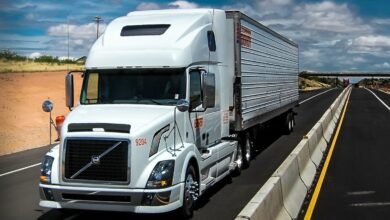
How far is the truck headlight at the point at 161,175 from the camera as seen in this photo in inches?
293

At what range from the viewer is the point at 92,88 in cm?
906

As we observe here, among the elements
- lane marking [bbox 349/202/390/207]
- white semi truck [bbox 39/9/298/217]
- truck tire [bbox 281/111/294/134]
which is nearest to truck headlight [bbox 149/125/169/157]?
white semi truck [bbox 39/9/298/217]

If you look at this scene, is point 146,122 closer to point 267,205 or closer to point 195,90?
point 195,90

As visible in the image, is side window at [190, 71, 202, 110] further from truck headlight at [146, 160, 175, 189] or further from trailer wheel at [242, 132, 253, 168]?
trailer wheel at [242, 132, 253, 168]

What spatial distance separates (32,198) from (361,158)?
929cm

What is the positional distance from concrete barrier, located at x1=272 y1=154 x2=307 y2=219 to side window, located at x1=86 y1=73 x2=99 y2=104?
124 inches

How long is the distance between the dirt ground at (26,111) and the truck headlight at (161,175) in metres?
2.17

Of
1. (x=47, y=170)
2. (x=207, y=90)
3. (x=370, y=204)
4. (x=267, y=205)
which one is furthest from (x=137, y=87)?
(x=370, y=204)

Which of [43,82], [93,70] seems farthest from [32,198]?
[43,82]

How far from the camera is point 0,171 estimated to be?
1328cm

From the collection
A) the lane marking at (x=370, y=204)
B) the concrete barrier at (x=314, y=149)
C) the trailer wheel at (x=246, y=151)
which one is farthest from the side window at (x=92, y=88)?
the concrete barrier at (x=314, y=149)

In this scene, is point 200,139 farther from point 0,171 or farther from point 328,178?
point 0,171

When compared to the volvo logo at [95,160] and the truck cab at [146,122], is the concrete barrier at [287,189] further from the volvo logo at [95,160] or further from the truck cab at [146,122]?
the volvo logo at [95,160]

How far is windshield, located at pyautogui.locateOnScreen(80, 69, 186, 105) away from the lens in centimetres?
872
